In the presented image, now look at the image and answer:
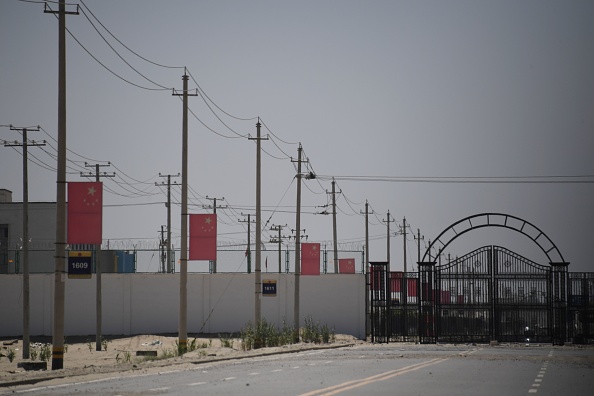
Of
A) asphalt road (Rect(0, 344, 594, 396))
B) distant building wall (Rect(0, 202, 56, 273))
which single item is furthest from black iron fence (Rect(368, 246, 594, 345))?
distant building wall (Rect(0, 202, 56, 273))

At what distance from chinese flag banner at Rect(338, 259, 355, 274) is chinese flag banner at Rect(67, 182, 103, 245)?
4374cm

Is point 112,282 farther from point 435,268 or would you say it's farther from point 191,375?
point 191,375

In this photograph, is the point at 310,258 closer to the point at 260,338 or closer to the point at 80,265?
the point at 260,338

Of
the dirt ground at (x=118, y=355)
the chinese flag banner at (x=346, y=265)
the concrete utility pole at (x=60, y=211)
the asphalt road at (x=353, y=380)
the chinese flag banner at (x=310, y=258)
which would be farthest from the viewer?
the chinese flag banner at (x=346, y=265)

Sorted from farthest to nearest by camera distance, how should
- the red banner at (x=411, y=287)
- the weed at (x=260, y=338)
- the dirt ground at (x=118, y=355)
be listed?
the red banner at (x=411, y=287)
the weed at (x=260, y=338)
the dirt ground at (x=118, y=355)

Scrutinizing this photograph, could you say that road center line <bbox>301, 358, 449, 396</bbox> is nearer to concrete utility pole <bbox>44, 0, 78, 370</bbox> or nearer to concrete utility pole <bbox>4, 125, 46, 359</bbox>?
concrete utility pole <bbox>44, 0, 78, 370</bbox>

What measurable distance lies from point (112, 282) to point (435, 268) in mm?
25819

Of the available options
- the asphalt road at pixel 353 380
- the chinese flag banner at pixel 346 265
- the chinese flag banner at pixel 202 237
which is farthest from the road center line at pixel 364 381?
the chinese flag banner at pixel 346 265

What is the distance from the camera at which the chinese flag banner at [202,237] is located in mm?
47281

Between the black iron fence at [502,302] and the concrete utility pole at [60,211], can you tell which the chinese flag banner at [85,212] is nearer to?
the concrete utility pole at [60,211]

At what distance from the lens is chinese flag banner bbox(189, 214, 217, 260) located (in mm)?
47281

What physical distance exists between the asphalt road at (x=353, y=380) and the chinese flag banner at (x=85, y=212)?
5.82 m

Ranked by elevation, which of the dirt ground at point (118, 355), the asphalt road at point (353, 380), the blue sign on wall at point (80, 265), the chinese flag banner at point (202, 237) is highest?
the chinese flag banner at point (202, 237)

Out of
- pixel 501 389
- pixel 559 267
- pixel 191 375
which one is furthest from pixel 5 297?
pixel 501 389
